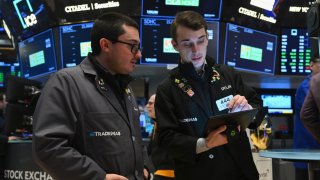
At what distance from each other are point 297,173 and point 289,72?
2.51 meters

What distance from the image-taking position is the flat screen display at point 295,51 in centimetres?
645

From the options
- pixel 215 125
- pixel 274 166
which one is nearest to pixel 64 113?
pixel 215 125

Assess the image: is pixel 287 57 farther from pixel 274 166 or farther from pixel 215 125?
pixel 215 125

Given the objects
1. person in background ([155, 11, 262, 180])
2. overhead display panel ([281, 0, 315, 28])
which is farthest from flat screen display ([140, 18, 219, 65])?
person in background ([155, 11, 262, 180])

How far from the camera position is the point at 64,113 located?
1.78 meters

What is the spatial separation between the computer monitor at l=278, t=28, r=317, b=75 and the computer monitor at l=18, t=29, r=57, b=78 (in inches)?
128

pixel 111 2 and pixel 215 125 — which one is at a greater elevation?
pixel 111 2

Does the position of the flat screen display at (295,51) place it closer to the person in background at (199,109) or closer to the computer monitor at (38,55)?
the computer monitor at (38,55)

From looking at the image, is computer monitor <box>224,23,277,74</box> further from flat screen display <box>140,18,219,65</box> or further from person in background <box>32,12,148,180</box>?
person in background <box>32,12,148,180</box>

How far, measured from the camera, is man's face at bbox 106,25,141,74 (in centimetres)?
204

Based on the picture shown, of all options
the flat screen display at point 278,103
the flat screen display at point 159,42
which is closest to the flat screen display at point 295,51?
the flat screen display at point 278,103

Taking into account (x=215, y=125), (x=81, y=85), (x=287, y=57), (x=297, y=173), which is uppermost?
(x=81, y=85)

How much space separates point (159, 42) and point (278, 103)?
2814 millimetres

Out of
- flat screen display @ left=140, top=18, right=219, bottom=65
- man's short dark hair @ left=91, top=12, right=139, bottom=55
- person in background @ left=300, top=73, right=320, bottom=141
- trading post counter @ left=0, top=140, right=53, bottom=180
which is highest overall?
man's short dark hair @ left=91, top=12, right=139, bottom=55
